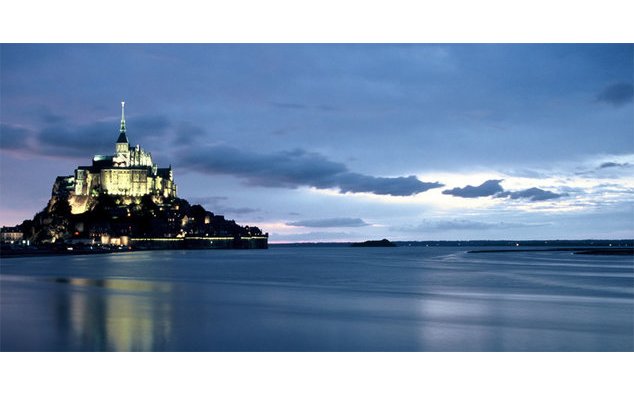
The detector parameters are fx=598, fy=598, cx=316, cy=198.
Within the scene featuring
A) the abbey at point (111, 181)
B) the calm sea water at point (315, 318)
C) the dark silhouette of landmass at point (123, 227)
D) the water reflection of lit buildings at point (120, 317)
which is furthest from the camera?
the abbey at point (111, 181)

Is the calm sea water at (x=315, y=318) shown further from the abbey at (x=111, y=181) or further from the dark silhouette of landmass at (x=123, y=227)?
the abbey at (x=111, y=181)

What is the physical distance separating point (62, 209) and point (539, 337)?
8085cm

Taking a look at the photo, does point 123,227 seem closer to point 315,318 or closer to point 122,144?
point 122,144

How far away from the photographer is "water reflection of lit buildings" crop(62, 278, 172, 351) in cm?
951

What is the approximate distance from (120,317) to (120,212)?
76197 mm

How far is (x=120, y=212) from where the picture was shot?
8475cm

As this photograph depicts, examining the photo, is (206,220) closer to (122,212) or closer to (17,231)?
(122,212)

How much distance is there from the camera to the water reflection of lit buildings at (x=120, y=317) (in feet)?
31.2

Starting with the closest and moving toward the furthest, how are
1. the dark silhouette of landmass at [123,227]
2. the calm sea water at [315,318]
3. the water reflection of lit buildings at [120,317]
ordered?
the water reflection of lit buildings at [120,317], the calm sea water at [315,318], the dark silhouette of landmass at [123,227]

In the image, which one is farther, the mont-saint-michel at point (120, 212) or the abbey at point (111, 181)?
the abbey at point (111, 181)

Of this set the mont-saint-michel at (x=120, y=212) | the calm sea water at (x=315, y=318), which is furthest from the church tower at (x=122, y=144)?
the calm sea water at (x=315, y=318)

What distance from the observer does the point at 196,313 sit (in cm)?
1341

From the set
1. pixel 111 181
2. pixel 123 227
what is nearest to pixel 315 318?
pixel 123 227
